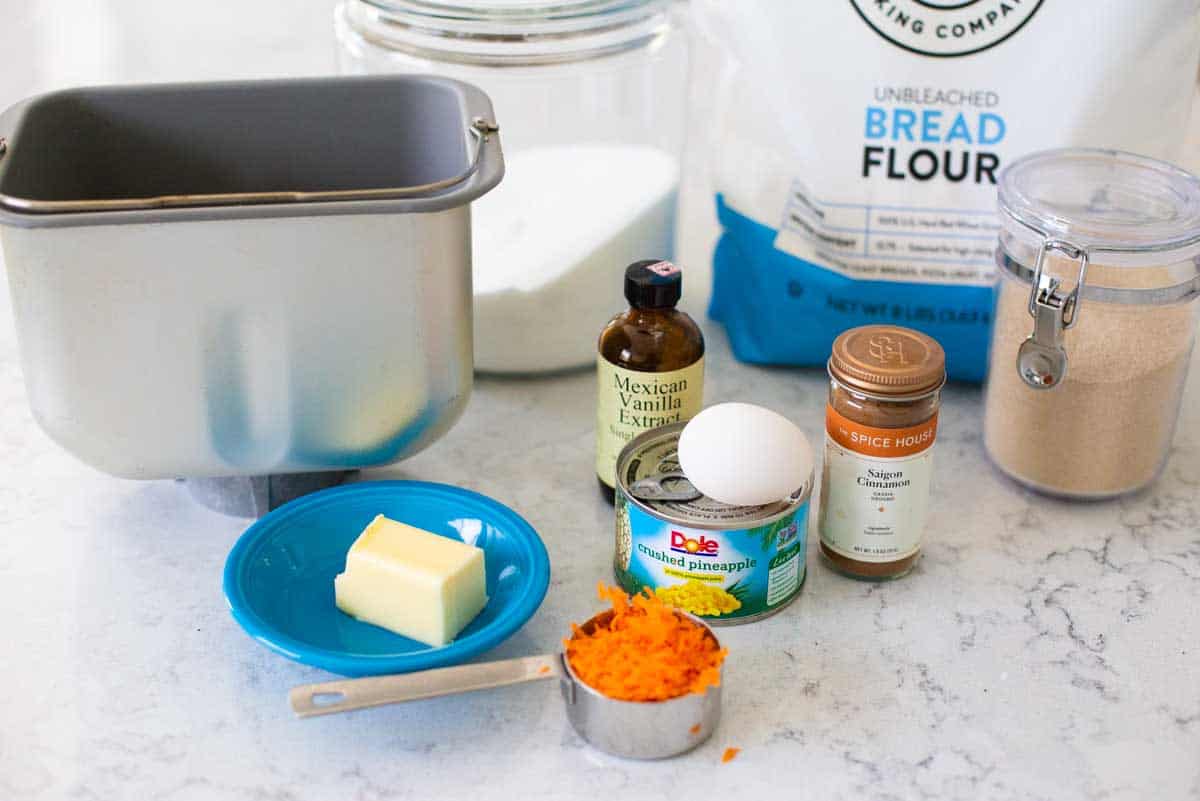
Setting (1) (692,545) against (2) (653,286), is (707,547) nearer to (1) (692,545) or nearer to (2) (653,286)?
(1) (692,545)

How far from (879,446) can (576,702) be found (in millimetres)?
239

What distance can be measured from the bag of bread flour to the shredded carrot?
1.29 feet

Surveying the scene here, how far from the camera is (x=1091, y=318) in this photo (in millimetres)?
928

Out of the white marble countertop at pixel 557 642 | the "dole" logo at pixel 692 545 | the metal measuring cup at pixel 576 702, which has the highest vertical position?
the "dole" logo at pixel 692 545

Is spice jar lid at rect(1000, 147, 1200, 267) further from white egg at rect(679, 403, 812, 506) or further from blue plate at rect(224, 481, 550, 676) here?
blue plate at rect(224, 481, 550, 676)

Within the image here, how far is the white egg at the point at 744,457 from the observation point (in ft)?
2.69

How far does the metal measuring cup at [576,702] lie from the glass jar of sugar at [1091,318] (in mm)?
336

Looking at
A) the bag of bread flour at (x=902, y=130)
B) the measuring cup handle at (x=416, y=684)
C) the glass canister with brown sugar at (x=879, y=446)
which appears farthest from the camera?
the bag of bread flour at (x=902, y=130)

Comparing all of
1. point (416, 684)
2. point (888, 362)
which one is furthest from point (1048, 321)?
point (416, 684)

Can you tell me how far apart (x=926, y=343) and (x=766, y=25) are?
0.98 feet

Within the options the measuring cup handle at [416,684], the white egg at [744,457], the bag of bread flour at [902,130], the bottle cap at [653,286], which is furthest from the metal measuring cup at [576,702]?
the bag of bread flour at [902,130]

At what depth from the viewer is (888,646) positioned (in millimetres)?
861

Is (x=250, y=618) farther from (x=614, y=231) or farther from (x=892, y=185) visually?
(x=892, y=185)

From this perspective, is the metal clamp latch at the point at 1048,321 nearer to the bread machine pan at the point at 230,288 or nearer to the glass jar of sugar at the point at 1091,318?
the glass jar of sugar at the point at 1091,318
